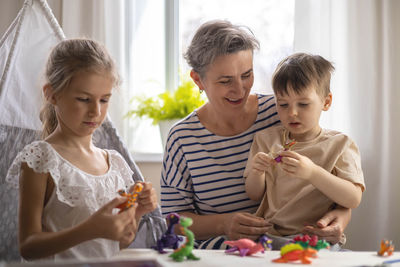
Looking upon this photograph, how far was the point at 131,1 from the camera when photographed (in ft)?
10.6

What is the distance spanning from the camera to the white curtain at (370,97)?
2.49 metres

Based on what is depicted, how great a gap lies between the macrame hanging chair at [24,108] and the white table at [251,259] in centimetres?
59

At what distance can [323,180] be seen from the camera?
1442 mm

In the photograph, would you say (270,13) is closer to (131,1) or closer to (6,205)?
(131,1)

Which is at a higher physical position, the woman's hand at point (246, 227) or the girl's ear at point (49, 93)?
the girl's ear at point (49, 93)

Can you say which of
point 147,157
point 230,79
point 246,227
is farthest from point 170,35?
point 246,227

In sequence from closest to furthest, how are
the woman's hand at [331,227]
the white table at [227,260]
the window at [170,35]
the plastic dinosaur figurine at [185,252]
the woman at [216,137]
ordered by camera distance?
the white table at [227,260] < the plastic dinosaur figurine at [185,252] < the woman's hand at [331,227] < the woman at [216,137] < the window at [170,35]

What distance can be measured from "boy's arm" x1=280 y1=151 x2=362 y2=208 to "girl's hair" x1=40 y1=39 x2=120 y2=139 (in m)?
0.57

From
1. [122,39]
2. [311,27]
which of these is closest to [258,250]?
[311,27]

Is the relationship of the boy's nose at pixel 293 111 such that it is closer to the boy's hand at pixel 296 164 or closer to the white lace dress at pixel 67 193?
the boy's hand at pixel 296 164

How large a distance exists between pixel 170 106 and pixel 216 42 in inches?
52.8

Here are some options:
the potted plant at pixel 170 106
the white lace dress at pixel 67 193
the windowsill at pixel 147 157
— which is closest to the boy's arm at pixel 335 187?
the white lace dress at pixel 67 193

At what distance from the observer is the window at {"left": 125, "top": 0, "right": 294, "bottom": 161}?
3104 mm

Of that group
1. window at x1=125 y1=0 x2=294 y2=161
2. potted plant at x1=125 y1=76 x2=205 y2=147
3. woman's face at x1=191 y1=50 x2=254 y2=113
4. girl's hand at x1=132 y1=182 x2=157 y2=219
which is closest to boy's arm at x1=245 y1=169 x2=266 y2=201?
woman's face at x1=191 y1=50 x2=254 y2=113
